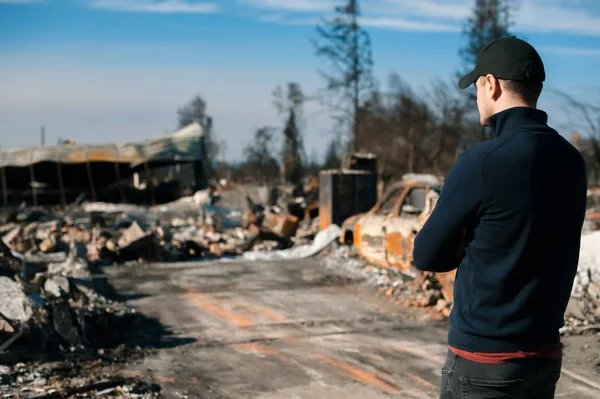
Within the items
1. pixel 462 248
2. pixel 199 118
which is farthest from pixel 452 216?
pixel 199 118

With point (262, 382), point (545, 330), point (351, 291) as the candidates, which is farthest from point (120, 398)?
point (351, 291)

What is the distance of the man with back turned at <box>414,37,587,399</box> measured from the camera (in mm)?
2385

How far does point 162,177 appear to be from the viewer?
39.3m

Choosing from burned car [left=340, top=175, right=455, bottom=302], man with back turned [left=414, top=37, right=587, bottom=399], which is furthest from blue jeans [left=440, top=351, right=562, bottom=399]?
burned car [left=340, top=175, right=455, bottom=302]

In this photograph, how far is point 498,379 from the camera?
241 cm

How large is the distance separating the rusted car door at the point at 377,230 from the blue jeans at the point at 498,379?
961 cm

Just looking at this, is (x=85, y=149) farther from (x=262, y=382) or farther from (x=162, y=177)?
(x=262, y=382)

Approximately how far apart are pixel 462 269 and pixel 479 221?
0.62 feet

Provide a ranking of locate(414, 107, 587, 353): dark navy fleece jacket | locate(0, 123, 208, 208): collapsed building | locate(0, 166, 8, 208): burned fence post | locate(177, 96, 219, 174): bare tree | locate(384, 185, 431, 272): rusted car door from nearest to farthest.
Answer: locate(414, 107, 587, 353): dark navy fleece jacket → locate(384, 185, 431, 272): rusted car door → locate(0, 166, 8, 208): burned fence post → locate(0, 123, 208, 208): collapsed building → locate(177, 96, 219, 174): bare tree

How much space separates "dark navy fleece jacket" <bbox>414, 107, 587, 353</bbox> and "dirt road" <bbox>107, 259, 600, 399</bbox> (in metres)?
3.63

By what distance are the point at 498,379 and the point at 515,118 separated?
2.92 ft

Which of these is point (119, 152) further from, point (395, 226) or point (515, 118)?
point (515, 118)

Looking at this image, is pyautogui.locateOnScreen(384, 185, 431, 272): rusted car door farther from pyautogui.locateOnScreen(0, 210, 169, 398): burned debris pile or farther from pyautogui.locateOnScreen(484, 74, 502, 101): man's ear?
pyautogui.locateOnScreen(484, 74, 502, 101): man's ear

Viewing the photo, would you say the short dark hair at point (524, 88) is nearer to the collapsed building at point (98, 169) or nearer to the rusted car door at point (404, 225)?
the rusted car door at point (404, 225)
